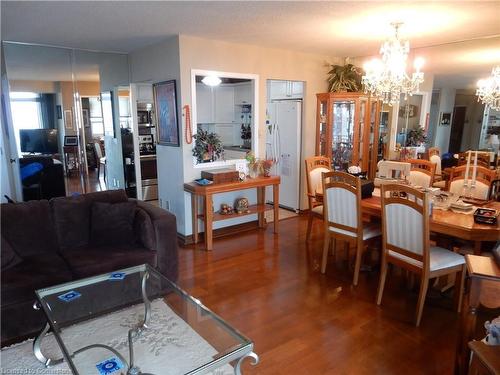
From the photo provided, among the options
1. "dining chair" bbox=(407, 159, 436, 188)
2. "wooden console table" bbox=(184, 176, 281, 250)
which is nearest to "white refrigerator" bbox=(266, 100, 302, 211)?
"wooden console table" bbox=(184, 176, 281, 250)

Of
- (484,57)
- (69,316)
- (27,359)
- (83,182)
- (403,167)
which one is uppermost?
(484,57)

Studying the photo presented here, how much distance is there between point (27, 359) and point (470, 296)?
8.72 feet

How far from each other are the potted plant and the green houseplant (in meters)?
2.12

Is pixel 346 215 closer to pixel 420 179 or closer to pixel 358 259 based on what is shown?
pixel 358 259

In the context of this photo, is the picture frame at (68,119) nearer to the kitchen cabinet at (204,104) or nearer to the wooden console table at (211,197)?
the wooden console table at (211,197)

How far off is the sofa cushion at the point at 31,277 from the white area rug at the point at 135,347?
0.35m

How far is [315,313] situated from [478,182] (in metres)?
2.23

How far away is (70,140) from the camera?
475 centimetres

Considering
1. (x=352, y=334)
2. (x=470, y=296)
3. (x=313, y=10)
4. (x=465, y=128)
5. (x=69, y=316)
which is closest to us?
(x=470, y=296)

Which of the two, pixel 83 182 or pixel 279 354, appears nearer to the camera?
pixel 279 354

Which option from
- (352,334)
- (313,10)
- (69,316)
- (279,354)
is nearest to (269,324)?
(279,354)

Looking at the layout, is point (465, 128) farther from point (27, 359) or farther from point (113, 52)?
point (27, 359)

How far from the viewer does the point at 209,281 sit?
3.31 metres

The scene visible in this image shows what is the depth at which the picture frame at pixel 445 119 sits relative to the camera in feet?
15.6
